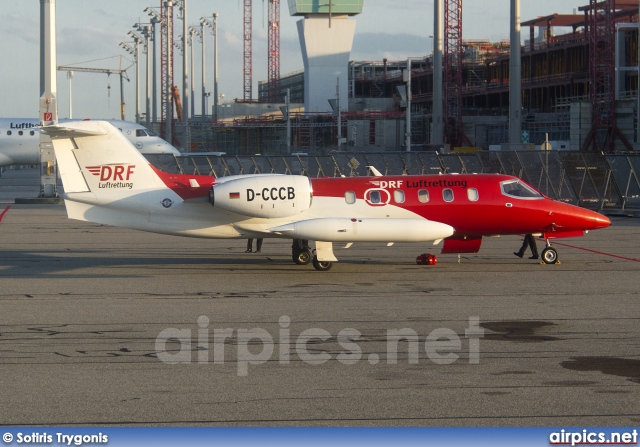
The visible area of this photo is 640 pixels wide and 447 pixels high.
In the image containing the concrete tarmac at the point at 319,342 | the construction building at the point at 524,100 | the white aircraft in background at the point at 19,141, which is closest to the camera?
the concrete tarmac at the point at 319,342

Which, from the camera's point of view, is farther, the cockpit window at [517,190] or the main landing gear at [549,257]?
the main landing gear at [549,257]

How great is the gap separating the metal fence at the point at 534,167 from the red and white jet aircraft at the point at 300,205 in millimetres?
21326

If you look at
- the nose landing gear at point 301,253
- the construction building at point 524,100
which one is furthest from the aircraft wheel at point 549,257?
the construction building at point 524,100

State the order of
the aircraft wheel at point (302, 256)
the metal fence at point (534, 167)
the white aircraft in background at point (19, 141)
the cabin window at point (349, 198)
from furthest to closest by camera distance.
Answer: the white aircraft in background at point (19, 141) → the metal fence at point (534, 167) → the aircraft wheel at point (302, 256) → the cabin window at point (349, 198)

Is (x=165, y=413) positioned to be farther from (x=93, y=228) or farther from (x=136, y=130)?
(x=136, y=130)

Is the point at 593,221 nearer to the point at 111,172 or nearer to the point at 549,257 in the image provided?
the point at 549,257

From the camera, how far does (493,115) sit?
10375cm

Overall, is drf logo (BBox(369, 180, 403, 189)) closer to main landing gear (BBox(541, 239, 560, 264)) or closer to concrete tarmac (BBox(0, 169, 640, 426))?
concrete tarmac (BBox(0, 169, 640, 426))

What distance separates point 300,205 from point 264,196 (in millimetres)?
885

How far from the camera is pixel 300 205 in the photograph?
21.5 metres

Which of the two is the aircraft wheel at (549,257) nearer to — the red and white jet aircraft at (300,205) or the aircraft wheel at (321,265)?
the red and white jet aircraft at (300,205)
